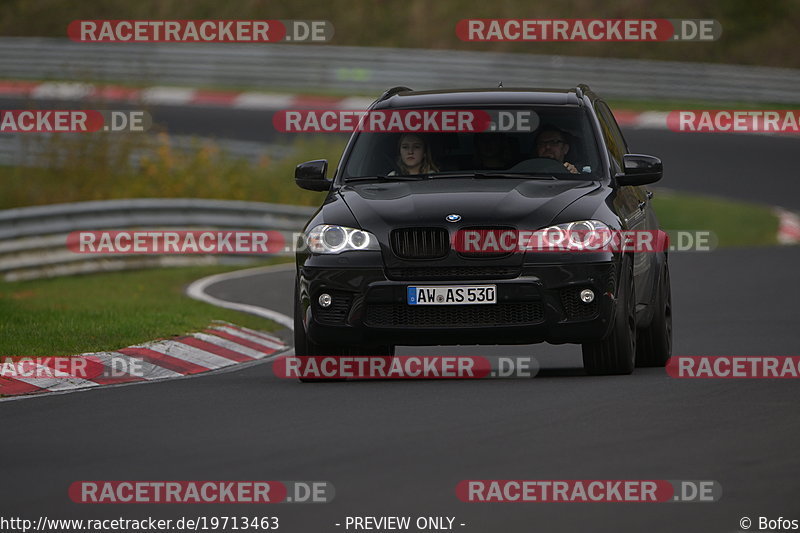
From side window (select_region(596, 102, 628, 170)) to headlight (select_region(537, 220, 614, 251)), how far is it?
1.22m

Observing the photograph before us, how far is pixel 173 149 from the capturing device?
29.4 metres

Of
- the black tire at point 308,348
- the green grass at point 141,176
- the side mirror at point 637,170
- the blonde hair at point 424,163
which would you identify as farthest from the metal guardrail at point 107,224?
the side mirror at point 637,170

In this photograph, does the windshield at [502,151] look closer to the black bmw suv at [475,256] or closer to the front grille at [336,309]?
the black bmw suv at [475,256]

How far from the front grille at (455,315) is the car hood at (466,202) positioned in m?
0.47

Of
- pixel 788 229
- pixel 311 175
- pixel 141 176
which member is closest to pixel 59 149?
pixel 141 176

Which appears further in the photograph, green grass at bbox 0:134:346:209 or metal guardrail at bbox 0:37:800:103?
metal guardrail at bbox 0:37:800:103

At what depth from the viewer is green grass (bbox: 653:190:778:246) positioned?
2723 centimetres

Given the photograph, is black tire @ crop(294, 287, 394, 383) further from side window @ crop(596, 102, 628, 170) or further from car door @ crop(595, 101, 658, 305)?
side window @ crop(596, 102, 628, 170)

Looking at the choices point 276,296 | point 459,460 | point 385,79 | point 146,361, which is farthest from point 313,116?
point 459,460

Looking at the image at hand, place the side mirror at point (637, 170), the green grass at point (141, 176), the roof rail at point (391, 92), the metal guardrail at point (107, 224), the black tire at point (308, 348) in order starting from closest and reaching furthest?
the black tire at point (308, 348), the side mirror at point (637, 170), the roof rail at point (391, 92), the metal guardrail at point (107, 224), the green grass at point (141, 176)

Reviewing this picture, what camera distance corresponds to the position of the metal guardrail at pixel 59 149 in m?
27.3

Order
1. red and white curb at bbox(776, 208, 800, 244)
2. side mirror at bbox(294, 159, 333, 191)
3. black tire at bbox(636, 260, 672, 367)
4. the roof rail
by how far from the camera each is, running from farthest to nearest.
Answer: red and white curb at bbox(776, 208, 800, 244), the roof rail, black tire at bbox(636, 260, 672, 367), side mirror at bbox(294, 159, 333, 191)

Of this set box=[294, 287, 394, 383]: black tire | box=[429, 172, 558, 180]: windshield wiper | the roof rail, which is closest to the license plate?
box=[294, 287, 394, 383]: black tire

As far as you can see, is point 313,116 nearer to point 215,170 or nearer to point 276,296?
point 215,170
